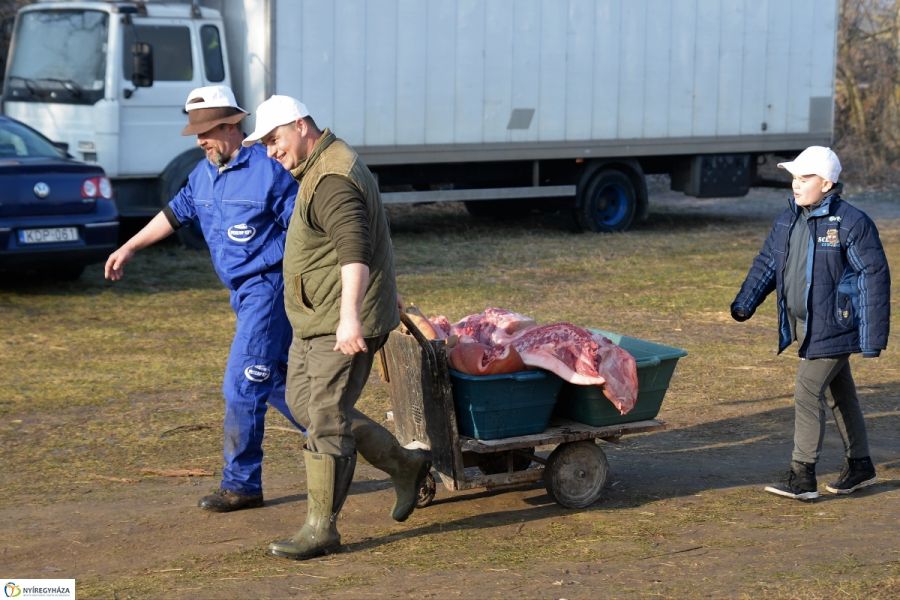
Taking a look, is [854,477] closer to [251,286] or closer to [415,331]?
[415,331]

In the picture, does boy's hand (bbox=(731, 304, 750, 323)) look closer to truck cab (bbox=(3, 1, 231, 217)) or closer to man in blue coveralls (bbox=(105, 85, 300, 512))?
man in blue coveralls (bbox=(105, 85, 300, 512))

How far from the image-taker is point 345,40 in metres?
15.3

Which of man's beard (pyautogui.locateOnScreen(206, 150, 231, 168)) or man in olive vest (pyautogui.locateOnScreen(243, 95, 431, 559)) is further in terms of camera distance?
man's beard (pyautogui.locateOnScreen(206, 150, 231, 168))

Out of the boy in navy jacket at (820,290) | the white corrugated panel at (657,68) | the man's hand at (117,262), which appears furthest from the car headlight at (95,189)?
the white corrugated panel at (657,68)

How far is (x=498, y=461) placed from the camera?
6.21 m

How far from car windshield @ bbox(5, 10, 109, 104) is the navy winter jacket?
32.9 feet

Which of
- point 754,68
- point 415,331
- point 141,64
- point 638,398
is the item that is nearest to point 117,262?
point 415,331

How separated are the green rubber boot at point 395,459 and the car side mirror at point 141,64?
9572mm

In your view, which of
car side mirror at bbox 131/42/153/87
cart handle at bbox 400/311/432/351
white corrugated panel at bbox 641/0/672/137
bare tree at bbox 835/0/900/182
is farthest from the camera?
bare tree at bbox 835/0/900/182

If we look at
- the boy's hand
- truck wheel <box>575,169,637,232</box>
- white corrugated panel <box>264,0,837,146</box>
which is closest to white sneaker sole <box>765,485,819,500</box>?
the boy's hand

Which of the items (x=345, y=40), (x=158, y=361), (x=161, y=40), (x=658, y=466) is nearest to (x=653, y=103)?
(x=345, y=40)

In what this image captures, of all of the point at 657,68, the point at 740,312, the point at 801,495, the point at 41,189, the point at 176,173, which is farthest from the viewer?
the point at 657,68

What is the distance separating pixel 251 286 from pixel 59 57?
9804 millimetres

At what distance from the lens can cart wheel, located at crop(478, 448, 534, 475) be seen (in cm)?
616
